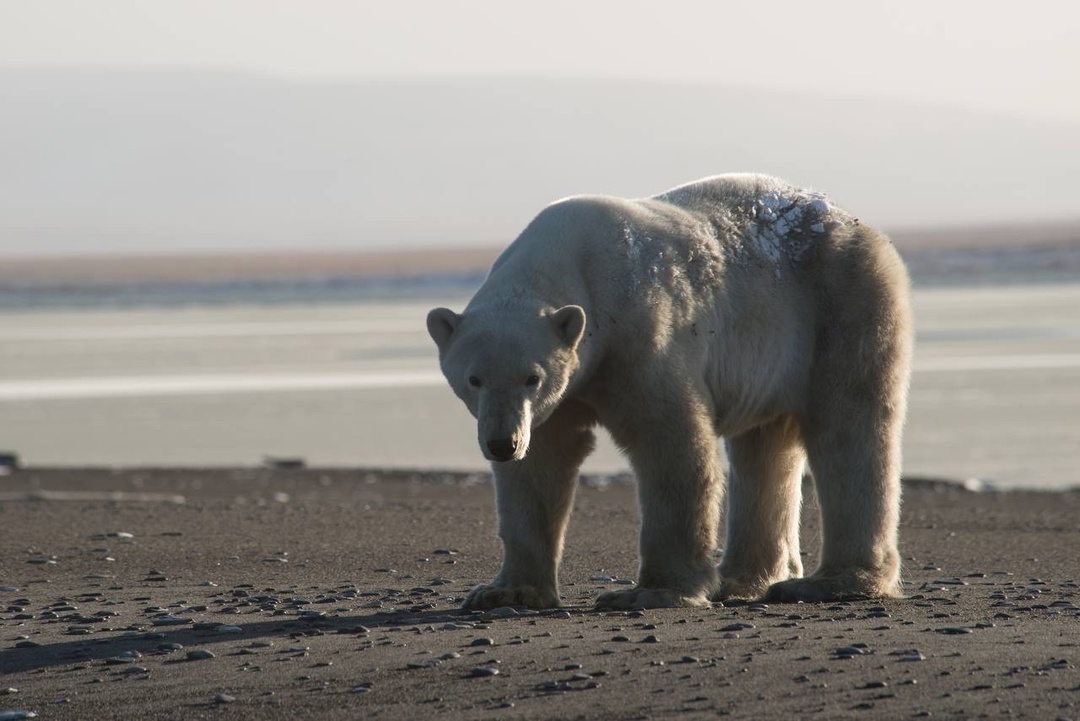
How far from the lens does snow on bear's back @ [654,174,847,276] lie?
764 cm

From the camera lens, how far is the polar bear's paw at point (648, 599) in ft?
23.0

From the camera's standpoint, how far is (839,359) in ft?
25.2

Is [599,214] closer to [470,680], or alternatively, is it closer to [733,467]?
[733,467]

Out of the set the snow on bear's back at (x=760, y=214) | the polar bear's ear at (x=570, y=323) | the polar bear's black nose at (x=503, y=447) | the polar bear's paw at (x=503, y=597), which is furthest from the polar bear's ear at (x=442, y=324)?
the snow on bear's back at (x=760, y=214)

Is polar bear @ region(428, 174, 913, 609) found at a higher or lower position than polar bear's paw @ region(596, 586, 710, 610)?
higher

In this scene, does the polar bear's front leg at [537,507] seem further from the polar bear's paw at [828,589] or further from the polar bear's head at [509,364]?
the polar bear's paw at [828,589]

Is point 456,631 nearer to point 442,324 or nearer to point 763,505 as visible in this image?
point 442,324

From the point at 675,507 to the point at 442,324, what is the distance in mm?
1178

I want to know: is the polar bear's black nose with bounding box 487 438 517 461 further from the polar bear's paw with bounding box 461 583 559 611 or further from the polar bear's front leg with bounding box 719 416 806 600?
the polar bear's front leg with bounding box 719 416 806 600

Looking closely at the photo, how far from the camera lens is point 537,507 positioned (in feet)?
23.5

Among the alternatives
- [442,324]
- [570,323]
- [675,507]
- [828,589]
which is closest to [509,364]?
[570,323]

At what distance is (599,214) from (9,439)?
461 inches

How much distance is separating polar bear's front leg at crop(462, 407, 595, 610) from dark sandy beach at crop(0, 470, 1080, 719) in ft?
0.53

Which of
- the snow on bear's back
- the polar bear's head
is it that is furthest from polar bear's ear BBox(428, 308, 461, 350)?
the snow on bear's back
